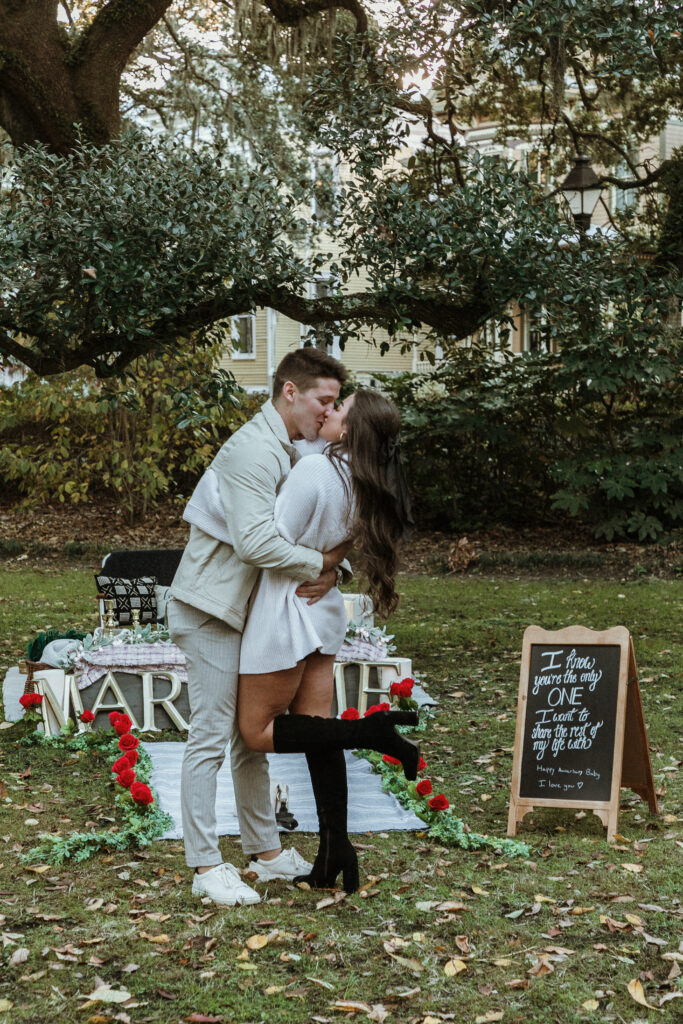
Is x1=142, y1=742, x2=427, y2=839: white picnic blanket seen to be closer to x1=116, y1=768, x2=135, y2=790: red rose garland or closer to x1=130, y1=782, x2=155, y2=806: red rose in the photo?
x1=130, y1=782, x2=155, y2=806: red rose

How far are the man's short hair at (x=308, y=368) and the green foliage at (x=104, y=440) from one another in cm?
1075

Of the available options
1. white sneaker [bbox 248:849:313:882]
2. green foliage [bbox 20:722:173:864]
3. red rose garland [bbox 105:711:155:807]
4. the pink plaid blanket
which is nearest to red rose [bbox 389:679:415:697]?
the pink plaid blanket

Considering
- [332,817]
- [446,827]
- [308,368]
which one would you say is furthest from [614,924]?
[308,368]

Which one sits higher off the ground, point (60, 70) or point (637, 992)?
point (60, 70)

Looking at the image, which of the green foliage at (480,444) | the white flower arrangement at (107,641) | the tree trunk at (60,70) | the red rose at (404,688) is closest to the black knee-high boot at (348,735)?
the red rose at (404,688)

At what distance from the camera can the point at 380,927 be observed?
3.65 meters

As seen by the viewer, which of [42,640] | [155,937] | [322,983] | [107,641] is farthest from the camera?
[42,640]

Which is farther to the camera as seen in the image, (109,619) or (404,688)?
(109,619)

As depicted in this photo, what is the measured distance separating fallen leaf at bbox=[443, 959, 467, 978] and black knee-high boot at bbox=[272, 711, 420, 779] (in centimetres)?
61

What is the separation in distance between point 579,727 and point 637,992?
181cm

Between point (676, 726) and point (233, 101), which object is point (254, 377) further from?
point (676, 726)

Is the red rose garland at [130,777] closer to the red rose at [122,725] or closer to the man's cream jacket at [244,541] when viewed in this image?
the red rose at [122,725]

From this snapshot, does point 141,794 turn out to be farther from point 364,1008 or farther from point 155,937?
point 364,1008

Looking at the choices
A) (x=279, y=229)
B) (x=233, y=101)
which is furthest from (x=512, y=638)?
(x=233, y=101)
